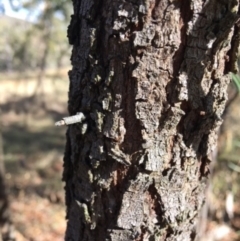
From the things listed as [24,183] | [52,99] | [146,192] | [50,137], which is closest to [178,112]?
[146,192]

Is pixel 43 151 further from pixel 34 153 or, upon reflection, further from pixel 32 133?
pixel 32 133

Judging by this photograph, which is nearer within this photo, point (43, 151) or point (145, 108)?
point (145, 108)

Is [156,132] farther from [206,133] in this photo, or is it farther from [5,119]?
[5,119]

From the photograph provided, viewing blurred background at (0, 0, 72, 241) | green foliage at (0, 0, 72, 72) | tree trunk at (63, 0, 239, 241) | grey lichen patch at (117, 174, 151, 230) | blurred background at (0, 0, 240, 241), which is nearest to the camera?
tree trunk at (63, 0, 239, 241)

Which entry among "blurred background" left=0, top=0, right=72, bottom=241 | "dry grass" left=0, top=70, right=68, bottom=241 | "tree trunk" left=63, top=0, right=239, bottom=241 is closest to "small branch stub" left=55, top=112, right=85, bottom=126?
"tree trunk" left=63, top=0, right=239, bottom=241

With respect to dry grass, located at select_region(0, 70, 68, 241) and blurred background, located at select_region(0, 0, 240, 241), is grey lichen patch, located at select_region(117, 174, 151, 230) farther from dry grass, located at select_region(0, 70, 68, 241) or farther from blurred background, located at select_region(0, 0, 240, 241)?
dry grass, located at select_region(0, 70, 68, 241)

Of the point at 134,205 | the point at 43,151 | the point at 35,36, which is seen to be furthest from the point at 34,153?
the point at 134,205
